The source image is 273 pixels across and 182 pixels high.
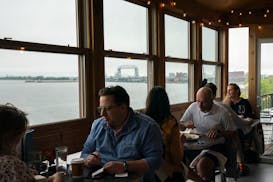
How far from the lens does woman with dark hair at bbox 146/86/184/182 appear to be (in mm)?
2701

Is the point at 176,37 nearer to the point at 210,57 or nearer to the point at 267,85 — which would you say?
the point at 210,57

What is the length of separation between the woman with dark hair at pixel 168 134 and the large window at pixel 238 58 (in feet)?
18.9

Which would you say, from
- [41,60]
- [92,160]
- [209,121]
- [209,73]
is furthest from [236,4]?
[92,160]

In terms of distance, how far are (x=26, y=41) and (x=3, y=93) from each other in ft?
1.62

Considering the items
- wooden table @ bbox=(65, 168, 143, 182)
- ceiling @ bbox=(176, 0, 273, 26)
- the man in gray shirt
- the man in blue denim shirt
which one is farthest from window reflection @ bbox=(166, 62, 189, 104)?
wooden table @ bbox=(65, 168, 143, 182)

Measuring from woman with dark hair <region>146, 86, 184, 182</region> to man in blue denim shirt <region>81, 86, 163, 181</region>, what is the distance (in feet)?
1.30

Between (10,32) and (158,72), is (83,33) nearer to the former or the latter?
(10,32)

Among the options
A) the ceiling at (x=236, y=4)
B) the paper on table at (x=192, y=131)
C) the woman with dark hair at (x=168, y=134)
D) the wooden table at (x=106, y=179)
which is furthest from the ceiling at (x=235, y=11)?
the wooden table at (x=106, y=179)

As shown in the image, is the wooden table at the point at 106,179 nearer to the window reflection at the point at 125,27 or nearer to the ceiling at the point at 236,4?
the window reflection at the point at 125,27

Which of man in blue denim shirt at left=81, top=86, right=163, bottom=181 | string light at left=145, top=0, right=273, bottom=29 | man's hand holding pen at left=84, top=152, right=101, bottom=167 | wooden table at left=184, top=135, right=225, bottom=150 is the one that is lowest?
wooden table at left=184, top=135, right=225, bottom=150

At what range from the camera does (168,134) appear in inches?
108

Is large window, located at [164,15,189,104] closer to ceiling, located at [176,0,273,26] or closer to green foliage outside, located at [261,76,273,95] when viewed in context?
ceiling, located at [176,0,273,26]

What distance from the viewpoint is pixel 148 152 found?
87.3 inches

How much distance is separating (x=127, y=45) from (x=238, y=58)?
4.48 metres
